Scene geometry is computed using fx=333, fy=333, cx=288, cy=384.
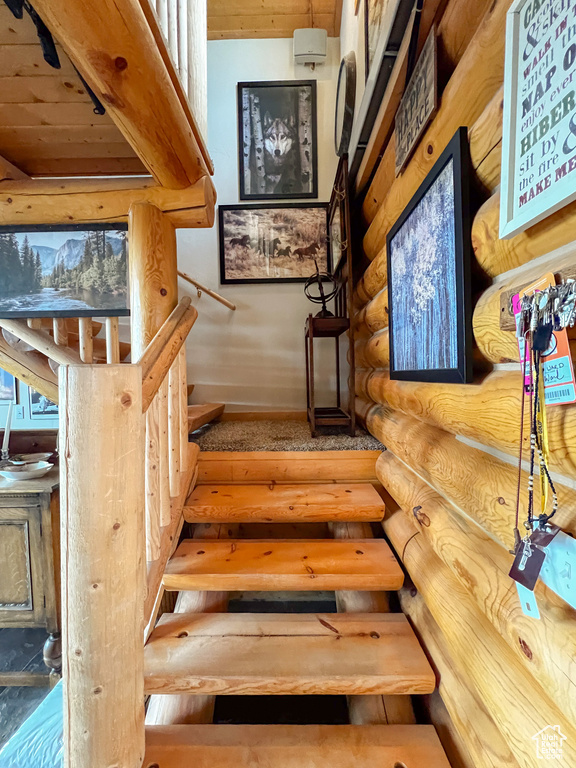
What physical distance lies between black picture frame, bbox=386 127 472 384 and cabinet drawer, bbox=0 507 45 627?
2.25 meters

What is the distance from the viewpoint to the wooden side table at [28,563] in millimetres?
1942

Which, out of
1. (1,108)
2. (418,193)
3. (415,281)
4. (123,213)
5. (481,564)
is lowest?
(481,564)

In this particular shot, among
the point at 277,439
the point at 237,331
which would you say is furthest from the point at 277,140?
the point at 277,439

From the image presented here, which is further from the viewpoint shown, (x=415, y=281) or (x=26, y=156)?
(x=26, y=156)

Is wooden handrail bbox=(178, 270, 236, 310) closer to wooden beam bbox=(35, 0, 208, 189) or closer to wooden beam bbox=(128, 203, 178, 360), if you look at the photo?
wooden beam bbox=(128, 203, 178, 360)

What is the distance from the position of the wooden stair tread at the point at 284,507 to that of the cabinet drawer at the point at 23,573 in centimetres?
105

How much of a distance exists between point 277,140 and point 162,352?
3083 mm

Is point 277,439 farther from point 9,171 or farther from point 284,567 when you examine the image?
point 9,171

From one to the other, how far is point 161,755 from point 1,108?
2662mm

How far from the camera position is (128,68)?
1066 mm

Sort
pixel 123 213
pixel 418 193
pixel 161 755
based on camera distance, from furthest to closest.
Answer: pixel 123 213
pixel 418 193
pixel 161 755

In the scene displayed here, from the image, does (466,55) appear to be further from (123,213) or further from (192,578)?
(192,578)

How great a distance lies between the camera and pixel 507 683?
0.74 meters

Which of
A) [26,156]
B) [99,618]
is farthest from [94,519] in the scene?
[26,156]
